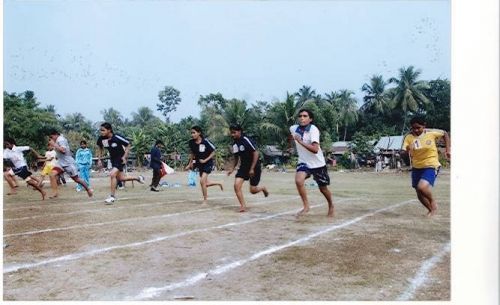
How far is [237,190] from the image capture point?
20.9ft

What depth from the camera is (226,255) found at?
4.00 m

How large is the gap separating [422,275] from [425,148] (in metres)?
2.35

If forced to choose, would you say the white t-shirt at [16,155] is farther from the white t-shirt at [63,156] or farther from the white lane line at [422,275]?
the white lane line at [422,275]

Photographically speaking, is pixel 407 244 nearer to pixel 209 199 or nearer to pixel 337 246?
pixel 337 246

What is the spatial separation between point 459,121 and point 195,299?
2848 mm

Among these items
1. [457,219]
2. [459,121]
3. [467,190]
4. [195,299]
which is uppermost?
[459,121]

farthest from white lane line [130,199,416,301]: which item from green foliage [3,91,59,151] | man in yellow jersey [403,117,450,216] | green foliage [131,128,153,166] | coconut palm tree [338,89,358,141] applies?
coconut palm tree [338,89,358,141]

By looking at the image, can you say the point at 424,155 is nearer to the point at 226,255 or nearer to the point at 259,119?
the point at 226,255

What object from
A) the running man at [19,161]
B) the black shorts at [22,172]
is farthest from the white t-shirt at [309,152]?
the black shorts at [22,172]

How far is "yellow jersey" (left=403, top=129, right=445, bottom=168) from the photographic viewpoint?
5.62 meters

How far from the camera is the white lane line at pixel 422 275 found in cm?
330

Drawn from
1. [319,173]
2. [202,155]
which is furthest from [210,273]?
[202,155]

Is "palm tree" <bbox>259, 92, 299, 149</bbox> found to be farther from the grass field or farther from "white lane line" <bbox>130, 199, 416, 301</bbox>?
"white lane line" <bbox>130, 199, 416, 301</bbox>

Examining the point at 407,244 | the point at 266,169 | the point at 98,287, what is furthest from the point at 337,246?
the point at 266,169
